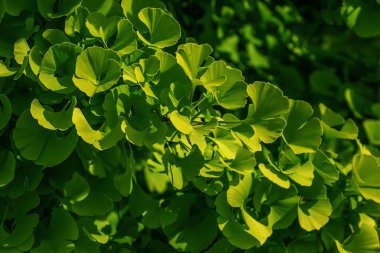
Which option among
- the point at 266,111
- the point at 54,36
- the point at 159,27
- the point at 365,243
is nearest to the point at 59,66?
the point at 54,36

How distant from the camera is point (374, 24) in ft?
3.67

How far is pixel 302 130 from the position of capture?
96cm

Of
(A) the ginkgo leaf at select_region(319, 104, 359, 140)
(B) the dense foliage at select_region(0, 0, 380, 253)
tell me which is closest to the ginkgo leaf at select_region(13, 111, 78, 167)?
(B) the dense foliage at select_region(0, 0, 380, 253)

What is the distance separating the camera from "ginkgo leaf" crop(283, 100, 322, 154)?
0.94 m

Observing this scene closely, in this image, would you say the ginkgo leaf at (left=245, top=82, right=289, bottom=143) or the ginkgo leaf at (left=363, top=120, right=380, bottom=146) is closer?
the ginkgo leaf at (left=245, top=82, right=289, bottom=143)

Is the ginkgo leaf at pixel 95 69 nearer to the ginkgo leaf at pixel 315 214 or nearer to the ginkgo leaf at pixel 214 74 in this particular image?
the ginkgo leaf at pixel 214 74

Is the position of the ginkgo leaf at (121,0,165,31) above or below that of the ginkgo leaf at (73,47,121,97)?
above

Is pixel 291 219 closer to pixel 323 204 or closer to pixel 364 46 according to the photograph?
pixel 323 204

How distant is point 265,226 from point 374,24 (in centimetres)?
46

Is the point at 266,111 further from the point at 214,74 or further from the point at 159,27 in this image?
the point at 159,27

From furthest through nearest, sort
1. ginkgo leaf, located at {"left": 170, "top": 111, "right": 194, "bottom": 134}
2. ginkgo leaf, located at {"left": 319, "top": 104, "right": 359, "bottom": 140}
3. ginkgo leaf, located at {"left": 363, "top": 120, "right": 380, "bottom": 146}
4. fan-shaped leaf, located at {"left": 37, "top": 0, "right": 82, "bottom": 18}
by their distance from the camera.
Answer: ginkgo leaf, located at {"left": 363, "top": 120, "right": 380, "bottom": 146} < ginkgo leaf, located at {"left": 319, "top": 104, "right": 359, "bottom": 140} < fan-shaped leaf, located at {"left": 37, "top": 0, "right": 82, "bottom": 18} < ginkgo leaf, located at {"left": 170, "top": 111, "right": 194, "bottom": 134}

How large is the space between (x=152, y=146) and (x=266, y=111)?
0.70 ft

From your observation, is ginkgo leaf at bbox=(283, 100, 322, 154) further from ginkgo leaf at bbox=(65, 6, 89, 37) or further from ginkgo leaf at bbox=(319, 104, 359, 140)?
ginkgo leaf at bbox=(65, 6, 89, 37)

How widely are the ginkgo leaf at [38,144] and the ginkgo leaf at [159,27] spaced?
19 cm
